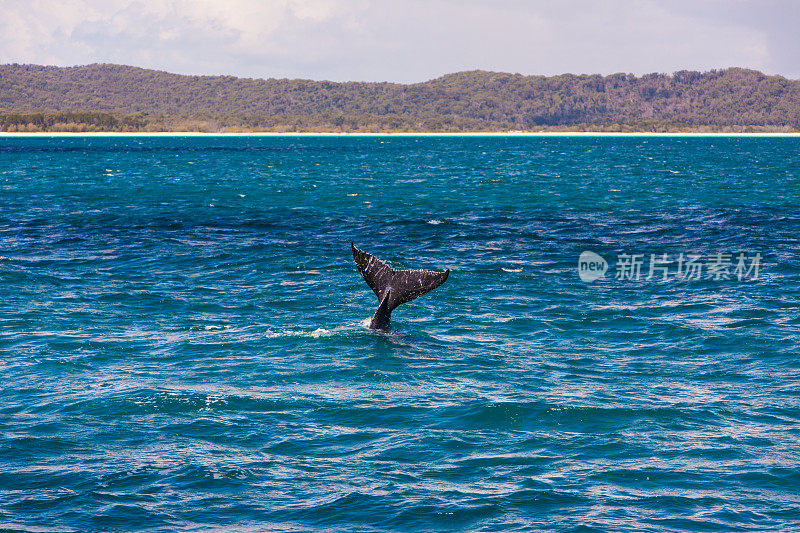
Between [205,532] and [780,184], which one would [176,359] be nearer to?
[205,532]

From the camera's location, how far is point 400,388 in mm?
15008

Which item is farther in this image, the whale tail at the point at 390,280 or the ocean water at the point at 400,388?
the whale tail at the point at 390,280

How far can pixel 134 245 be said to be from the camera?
33406 mm

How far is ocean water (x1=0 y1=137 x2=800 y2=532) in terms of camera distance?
34.1 feet

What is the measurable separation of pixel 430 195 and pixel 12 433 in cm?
4970

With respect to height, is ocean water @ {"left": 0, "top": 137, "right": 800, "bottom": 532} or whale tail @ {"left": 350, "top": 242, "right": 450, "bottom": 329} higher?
whale tail @ {"left": 350, "top": 242, "right": 450, "bottom": 329}

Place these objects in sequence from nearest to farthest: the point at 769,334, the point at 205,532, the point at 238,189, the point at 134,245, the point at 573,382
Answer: the point at 205,532 < the point at 573,382 < the point at 769,334 < the point at 134,245 < the point at 238,189

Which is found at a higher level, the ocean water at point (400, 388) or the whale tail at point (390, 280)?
the whale tail at point (390, 280)

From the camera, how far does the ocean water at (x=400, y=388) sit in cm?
1039

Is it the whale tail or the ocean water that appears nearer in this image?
the ocean water

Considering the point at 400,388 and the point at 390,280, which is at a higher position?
the point at 390,280

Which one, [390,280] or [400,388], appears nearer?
[400,388]

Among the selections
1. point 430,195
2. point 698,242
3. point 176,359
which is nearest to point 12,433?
point 176,359

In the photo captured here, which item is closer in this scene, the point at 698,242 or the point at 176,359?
the point at 176,359
